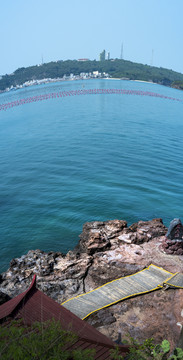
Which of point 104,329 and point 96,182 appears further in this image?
point 96,182

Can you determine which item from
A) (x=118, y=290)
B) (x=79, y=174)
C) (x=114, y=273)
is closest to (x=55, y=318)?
(x=118, y=290)

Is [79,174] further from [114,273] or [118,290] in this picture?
[118,290]

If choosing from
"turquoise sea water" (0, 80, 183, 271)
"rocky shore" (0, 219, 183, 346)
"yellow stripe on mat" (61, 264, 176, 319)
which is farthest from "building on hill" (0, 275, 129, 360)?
"turquoise sea water" (0, 80, 183, 271)

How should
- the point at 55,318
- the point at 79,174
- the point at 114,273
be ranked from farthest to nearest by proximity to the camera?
the point at 79,174 → the point at 114,273 → the point at 55,318

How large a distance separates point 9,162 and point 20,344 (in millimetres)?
43101

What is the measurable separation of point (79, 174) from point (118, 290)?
83.2 feet

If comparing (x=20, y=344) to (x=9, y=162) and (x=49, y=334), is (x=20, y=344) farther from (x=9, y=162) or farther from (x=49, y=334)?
(x=9, y=162)

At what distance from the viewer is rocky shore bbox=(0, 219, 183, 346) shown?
635 inches

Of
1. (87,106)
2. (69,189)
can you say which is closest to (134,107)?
(87,106)

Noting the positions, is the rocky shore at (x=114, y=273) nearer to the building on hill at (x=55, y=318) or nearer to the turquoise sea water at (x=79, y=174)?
the turquoise sea water at (x=79, y=174)

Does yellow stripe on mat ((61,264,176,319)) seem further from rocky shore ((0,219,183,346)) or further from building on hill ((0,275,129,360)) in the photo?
building on hill ((0,275,129,360))

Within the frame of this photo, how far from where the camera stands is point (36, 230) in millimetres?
28953

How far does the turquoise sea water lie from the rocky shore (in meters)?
3.58

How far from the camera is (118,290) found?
18516 millimetres
